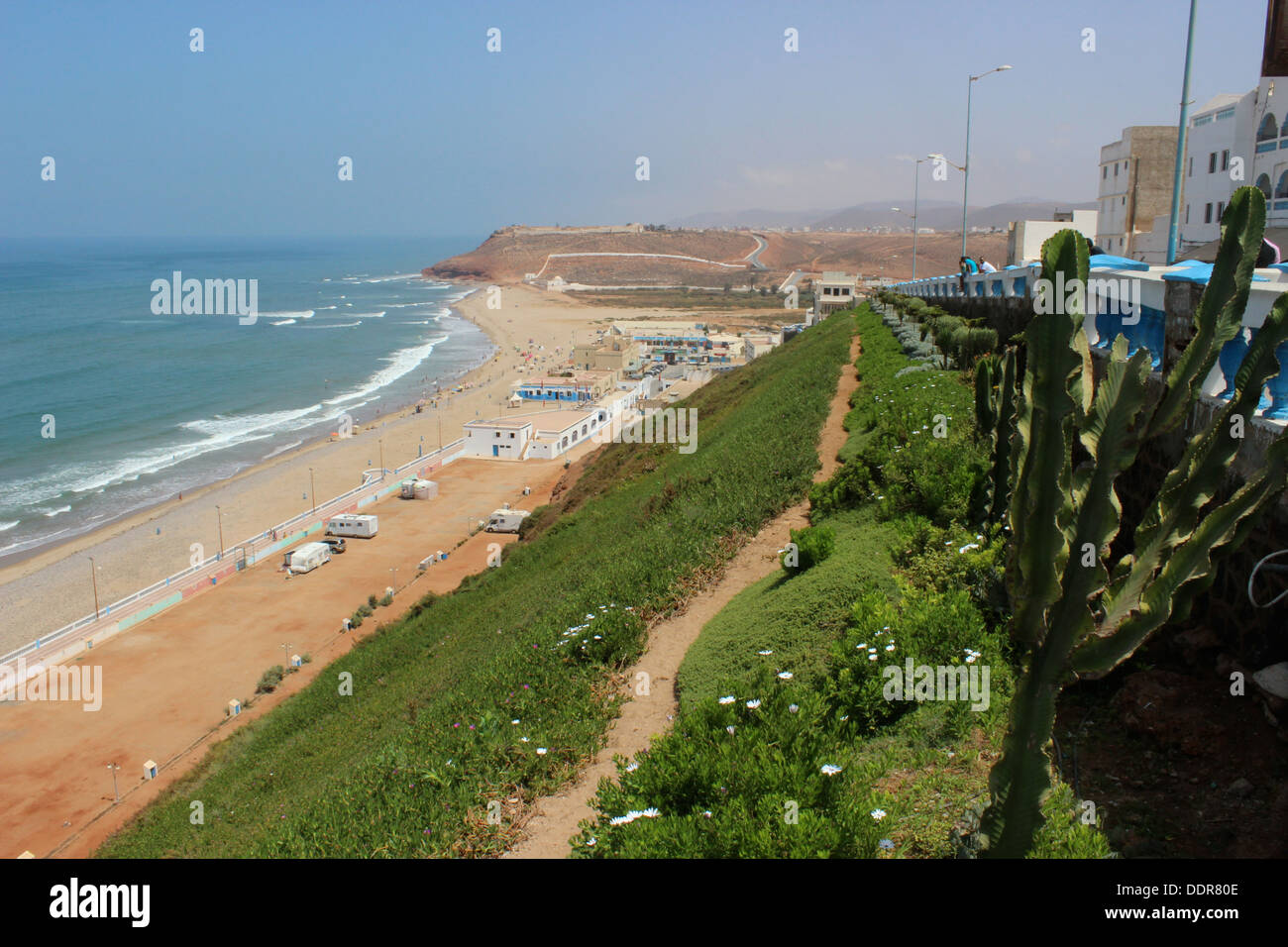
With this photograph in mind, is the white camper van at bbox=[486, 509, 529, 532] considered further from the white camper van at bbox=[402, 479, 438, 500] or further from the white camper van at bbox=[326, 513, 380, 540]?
the white camper van at bbox=[402, 479, 438, 500]

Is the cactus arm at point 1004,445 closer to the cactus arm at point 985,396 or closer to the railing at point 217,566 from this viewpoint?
the cactus arm at point 985,396

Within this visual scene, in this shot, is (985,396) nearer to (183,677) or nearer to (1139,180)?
(1139,180)

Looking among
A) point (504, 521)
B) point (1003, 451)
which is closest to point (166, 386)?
point (504, 521)

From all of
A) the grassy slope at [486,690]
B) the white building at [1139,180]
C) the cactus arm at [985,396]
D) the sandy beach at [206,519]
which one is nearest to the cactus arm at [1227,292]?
the grassy slope at [486,690]

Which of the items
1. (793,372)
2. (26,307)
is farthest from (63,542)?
(26,307)

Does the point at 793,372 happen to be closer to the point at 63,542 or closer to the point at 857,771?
the point at 857,771

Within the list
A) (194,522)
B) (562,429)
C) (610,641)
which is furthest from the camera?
(562,429)

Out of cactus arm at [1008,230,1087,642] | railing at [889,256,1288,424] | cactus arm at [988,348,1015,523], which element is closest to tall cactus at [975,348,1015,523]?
cactus arm at [988,348,1015,523]
